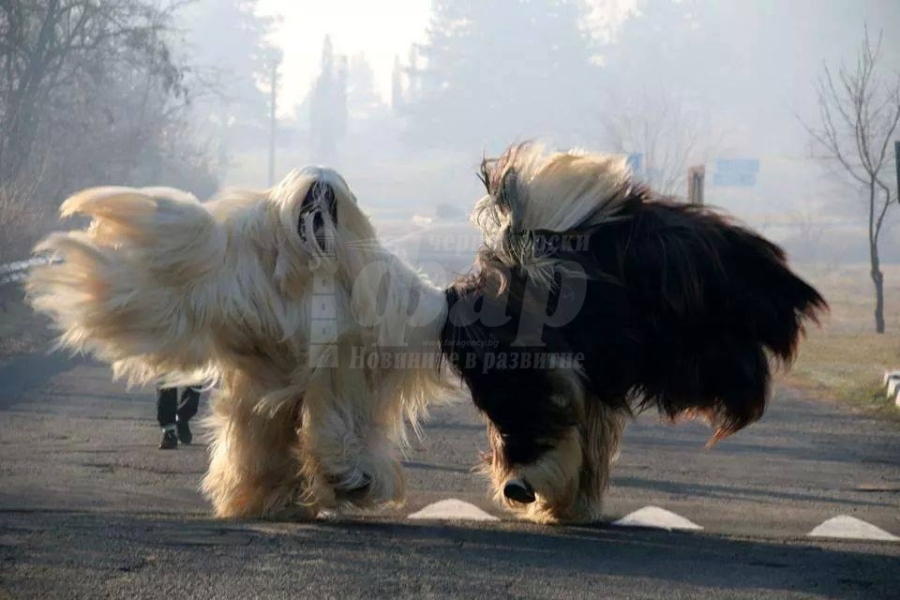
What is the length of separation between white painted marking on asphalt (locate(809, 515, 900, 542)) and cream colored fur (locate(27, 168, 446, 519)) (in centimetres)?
227

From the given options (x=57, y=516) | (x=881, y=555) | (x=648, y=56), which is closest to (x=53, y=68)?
(x=57, y=516)

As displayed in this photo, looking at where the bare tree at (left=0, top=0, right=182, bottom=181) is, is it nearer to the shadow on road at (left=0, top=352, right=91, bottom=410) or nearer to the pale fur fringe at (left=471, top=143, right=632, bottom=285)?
the shadow on road at (left=0, top=352, right=91, bottom=410)

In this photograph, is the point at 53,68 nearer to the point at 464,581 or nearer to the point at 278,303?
the point at 278,303

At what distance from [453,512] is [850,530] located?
2.16 m

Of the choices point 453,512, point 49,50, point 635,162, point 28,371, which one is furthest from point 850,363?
point 49,50

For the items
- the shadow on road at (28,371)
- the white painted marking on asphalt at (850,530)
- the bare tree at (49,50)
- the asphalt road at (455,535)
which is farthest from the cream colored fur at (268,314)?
the bare tree at (49,50)

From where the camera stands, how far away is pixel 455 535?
22.4ft

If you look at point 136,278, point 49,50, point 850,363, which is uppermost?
point 49,50

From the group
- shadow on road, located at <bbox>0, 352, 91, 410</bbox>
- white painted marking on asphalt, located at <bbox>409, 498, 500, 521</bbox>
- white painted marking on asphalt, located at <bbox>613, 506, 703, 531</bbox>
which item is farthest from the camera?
shadow on road, located at <bbox>0, 352, 91, 410</bbox>

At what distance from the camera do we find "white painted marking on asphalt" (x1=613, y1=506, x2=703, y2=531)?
759cm

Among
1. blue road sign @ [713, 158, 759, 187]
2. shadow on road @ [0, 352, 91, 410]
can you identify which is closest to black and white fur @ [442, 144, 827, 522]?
shadow on road @ [0, 352, 91, 410]

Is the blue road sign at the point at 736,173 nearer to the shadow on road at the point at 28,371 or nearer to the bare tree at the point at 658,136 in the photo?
the bare tree at the point at 658,136

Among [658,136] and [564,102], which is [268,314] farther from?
[564,102]

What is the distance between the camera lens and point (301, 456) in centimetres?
727
